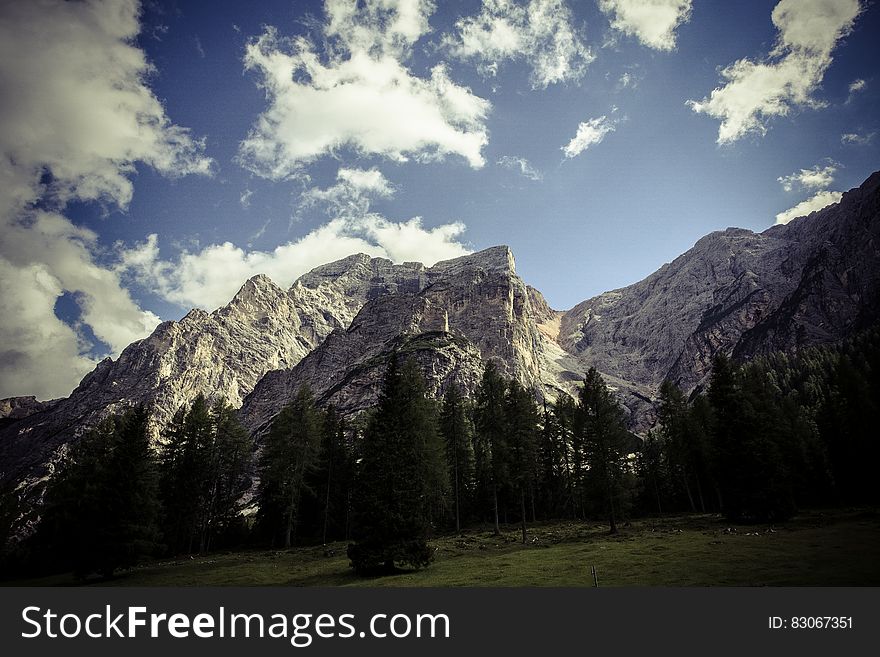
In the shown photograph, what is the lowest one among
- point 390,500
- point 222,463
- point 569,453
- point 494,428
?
point 390,500

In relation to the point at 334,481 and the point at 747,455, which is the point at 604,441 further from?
the point at 334,481

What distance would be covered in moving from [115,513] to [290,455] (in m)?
17.6

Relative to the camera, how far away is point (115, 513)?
111 feet

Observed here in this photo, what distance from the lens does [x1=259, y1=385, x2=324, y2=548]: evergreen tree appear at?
48.5 metres

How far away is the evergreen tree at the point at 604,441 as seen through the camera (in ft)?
147

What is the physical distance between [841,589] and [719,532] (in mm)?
23469

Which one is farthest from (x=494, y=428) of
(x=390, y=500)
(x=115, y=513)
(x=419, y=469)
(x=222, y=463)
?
(x=115, y=513)

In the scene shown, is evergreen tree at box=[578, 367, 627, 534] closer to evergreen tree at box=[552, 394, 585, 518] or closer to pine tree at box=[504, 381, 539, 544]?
pine tree at box=[504, 381, 539, 544]

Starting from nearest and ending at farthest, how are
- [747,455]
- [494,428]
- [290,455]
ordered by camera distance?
[747,455] → [494,428] → [290,455]

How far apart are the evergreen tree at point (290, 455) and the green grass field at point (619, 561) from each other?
5.44m

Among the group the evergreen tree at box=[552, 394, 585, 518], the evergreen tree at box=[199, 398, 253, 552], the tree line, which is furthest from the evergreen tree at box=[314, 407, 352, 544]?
the evergreen tree at box=[552, 394, 585, 518]

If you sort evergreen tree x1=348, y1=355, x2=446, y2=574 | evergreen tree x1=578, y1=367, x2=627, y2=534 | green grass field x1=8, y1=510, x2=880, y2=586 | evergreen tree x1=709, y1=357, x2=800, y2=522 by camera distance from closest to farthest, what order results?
1. green grass field x1=8, y1=510, x2=880, y2=586
2. evergreen tree x1=348, y1=355, x2=446, y2=574
3. evergreen tree x1=709, y1=357, x2=800, y2=522
4. evergreen tree x1=578, y1=367, x2=627, y2=534

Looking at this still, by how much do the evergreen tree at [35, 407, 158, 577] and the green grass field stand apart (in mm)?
2553

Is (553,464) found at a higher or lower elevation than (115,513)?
lower
